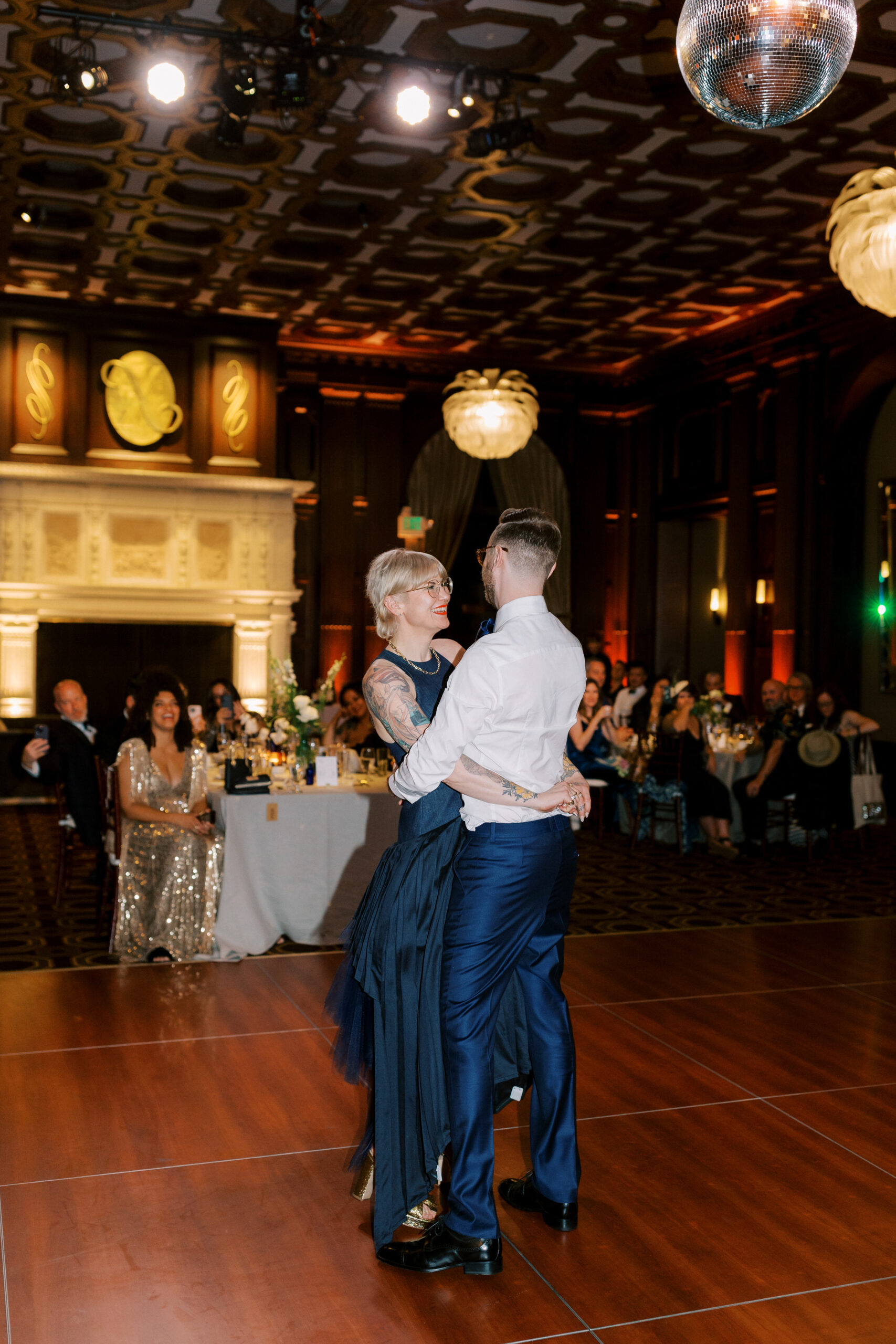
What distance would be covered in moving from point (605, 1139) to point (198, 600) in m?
9.48

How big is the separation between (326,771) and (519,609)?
3497 mm

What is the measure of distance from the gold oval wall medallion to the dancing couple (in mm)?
9926

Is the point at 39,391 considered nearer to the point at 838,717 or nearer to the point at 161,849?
the point at 161,849

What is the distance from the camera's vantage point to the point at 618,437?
15062 mm

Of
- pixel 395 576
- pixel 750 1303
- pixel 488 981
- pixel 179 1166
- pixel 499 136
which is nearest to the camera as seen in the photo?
pixel 750 1303

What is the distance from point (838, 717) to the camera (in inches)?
353

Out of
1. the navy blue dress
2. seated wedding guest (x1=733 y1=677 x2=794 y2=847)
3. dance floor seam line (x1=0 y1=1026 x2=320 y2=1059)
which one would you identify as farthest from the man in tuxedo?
seated wedding guest (x1=733 y1=677 x2=794 y2=847)

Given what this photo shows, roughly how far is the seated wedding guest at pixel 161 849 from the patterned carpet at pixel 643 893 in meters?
0.26

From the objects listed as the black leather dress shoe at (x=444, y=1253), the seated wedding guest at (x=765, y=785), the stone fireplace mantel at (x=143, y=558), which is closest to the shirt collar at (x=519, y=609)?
the black leather dress shoe at (x=444, y=1253)

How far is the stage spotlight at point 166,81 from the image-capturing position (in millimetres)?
6797

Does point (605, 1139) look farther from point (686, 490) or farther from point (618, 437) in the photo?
point (618, 437)

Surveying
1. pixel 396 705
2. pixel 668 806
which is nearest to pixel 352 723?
pixel 668 806

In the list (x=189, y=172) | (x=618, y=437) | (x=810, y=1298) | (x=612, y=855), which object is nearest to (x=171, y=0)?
(x=189, y=172)

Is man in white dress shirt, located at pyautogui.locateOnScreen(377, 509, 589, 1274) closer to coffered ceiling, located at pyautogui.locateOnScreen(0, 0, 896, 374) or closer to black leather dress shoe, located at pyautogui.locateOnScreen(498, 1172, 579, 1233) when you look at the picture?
black leather dress shoe, located at pyautogui.locateOnScreen(498, 1172, 579, 1233)
